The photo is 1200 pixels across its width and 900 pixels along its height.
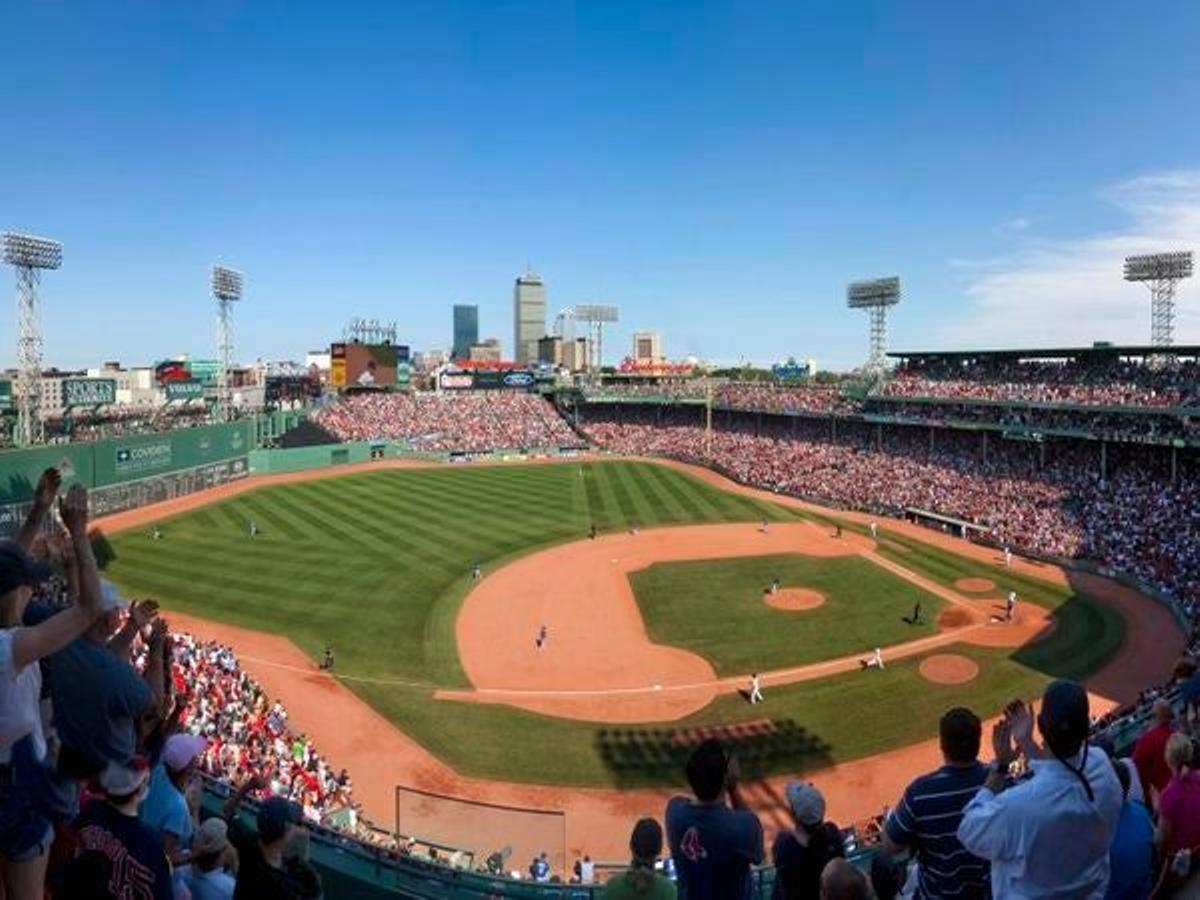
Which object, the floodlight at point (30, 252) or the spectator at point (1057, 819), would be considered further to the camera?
the floodlight at point (30, 252)

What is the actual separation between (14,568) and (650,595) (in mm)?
29609

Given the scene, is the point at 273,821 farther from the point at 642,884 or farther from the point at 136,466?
the point at 136,466

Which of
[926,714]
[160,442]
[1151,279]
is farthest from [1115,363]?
[160,442]

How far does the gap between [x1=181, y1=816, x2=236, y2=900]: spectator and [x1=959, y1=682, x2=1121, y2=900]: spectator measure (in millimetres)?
4025

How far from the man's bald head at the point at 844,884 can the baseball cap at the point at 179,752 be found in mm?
4335

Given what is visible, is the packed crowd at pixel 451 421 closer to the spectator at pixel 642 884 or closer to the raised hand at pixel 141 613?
the raised hand at pixel 141 613

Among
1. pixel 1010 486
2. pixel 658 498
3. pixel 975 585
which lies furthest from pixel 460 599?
pixel 1010 486

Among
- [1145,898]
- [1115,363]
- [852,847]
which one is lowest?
[852,847]

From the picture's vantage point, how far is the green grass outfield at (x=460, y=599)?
2080cm

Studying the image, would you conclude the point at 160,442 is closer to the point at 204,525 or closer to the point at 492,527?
the point at 204,525

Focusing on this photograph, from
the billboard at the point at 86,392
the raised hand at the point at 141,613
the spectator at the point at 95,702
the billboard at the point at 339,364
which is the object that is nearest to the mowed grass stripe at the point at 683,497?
the billboard at the point at 339,364

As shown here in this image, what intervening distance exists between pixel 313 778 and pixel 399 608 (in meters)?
13.0

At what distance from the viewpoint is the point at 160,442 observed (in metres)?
49.9

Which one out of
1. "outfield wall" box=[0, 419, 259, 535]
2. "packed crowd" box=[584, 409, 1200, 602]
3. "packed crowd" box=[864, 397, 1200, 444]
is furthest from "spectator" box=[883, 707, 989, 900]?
"packed crowd" box=[864, 397, 1200, 444]
